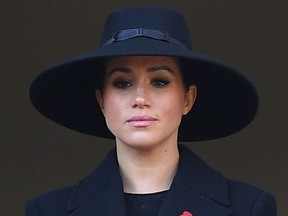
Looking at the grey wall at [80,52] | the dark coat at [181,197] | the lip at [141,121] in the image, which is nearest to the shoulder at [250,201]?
the dark coat at [181,197]

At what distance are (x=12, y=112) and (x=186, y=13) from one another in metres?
0.66

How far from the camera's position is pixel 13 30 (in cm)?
345

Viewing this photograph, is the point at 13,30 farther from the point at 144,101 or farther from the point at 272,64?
the point at 144,101

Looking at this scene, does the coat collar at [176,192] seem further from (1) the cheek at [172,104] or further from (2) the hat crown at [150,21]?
(2) the hat crown at [150,21]

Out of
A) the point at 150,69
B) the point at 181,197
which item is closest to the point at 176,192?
the point at 181,197

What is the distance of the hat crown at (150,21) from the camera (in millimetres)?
2131

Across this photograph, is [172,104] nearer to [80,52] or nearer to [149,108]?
[149,108]

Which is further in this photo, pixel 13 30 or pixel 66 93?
pixel 13 30

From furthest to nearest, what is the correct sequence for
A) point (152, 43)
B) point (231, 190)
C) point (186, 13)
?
point (186, 13)
point (231, 190)
point (152, 43)

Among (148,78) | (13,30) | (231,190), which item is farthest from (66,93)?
(13,30)

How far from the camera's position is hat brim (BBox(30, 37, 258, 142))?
2090mm

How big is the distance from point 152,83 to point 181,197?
236 millimetres

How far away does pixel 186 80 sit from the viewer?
219cm

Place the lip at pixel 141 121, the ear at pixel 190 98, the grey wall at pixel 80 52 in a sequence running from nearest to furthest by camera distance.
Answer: the lip at pixel 141 121 → the ear at pixel 190 98 → the grey wall at pixel 80 52
